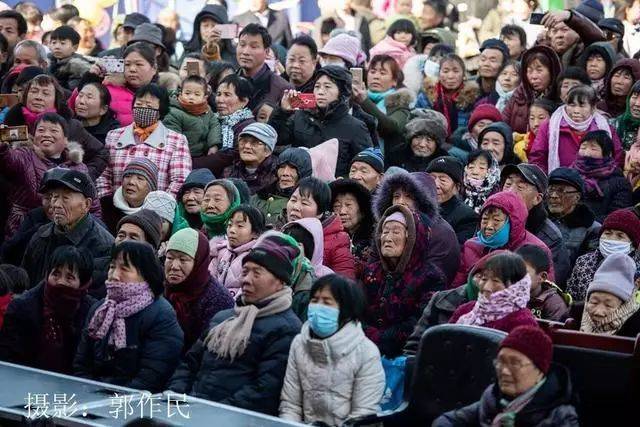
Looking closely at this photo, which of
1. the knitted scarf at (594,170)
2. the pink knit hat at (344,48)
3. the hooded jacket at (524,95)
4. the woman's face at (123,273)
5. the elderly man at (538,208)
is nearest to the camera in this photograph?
the woman's face at (123,273)

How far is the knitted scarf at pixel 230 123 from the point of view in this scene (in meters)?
11.3

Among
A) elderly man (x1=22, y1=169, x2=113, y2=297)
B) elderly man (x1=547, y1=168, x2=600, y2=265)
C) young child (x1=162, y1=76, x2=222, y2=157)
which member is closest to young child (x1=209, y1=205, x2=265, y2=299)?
elderly man (x1=22, y1=169, x2=113, y2=297)

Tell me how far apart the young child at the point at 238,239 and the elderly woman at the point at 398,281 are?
77cm

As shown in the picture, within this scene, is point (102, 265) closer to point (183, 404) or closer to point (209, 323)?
point (209, 323)

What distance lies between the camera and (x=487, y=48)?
1283cm

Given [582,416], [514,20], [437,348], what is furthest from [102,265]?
[514,20]

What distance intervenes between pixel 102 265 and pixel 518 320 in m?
2.91

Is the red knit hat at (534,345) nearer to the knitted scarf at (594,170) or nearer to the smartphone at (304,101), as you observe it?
the knitted scarf at (594,170)

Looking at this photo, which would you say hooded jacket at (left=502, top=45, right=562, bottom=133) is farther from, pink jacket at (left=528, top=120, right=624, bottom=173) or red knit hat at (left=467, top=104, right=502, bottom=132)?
pink jacket at (left=528, top=120, right=624, bottom=173)

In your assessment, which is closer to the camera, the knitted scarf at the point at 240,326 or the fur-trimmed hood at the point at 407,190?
the knitted scarf at the point at 240,326

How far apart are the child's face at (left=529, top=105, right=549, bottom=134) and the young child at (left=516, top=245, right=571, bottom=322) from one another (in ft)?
9.85

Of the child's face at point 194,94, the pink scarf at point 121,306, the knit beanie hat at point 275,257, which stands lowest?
the pink scarf at point 121,306

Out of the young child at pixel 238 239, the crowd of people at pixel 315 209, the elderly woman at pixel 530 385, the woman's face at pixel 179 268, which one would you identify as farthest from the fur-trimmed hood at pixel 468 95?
the elderly woman at pixel 530 385

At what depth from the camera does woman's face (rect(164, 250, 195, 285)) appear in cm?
842
